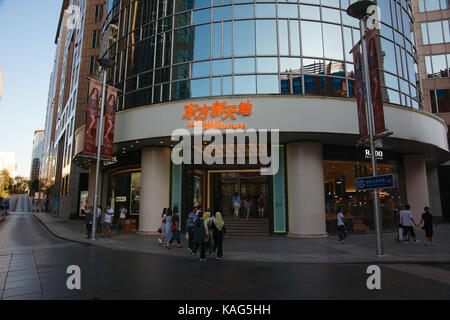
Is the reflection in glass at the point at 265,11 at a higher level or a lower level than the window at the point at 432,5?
lower

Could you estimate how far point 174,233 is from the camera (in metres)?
13.9

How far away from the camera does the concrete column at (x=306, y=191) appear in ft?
55.9

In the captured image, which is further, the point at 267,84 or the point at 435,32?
the point at 435,32

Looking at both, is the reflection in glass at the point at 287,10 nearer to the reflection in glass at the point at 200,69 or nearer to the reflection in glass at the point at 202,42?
the reflection in glass at the point at 202,42

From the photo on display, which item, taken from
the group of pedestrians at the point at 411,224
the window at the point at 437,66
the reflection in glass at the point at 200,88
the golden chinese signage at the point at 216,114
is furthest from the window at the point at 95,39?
the group of pedestrians at the point at 411,224

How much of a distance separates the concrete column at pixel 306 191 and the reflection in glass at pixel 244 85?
421cm

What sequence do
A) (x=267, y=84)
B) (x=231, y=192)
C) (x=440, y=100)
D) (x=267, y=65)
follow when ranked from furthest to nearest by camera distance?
(x=440, y=100), (x=231, y=192), (x=267, y=65), (x=267, y=84)

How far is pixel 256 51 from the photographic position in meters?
18.0

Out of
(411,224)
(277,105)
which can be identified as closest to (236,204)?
(277,105)

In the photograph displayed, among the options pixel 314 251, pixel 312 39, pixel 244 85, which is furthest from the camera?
pixel 312 39

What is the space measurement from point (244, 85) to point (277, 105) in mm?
2592

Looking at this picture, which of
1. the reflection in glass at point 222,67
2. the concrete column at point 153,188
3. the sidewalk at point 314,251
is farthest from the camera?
the concrete column at point 153,188

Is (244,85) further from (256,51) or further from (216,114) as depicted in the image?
(216,114)
